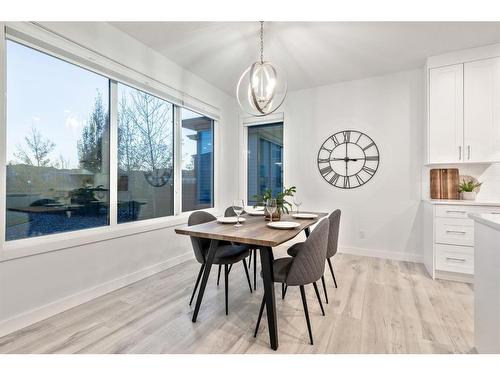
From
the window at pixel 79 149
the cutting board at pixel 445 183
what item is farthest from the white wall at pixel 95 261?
the cutting board at pixel 445 183

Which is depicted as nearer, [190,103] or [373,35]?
[373,35]

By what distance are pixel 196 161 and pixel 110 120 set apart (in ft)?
4.85

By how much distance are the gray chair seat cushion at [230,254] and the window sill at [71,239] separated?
106 centimetres

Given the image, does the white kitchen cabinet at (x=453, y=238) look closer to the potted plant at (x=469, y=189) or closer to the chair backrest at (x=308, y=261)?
the potted plant at (x=469, y=189)

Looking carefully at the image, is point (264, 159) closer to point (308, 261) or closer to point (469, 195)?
point (469, 195)

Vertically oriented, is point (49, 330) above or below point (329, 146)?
below

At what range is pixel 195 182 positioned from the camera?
3908 mm

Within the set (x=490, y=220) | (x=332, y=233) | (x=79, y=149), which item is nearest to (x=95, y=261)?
(x=79, y=149)

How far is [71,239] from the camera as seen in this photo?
7.09 ft
